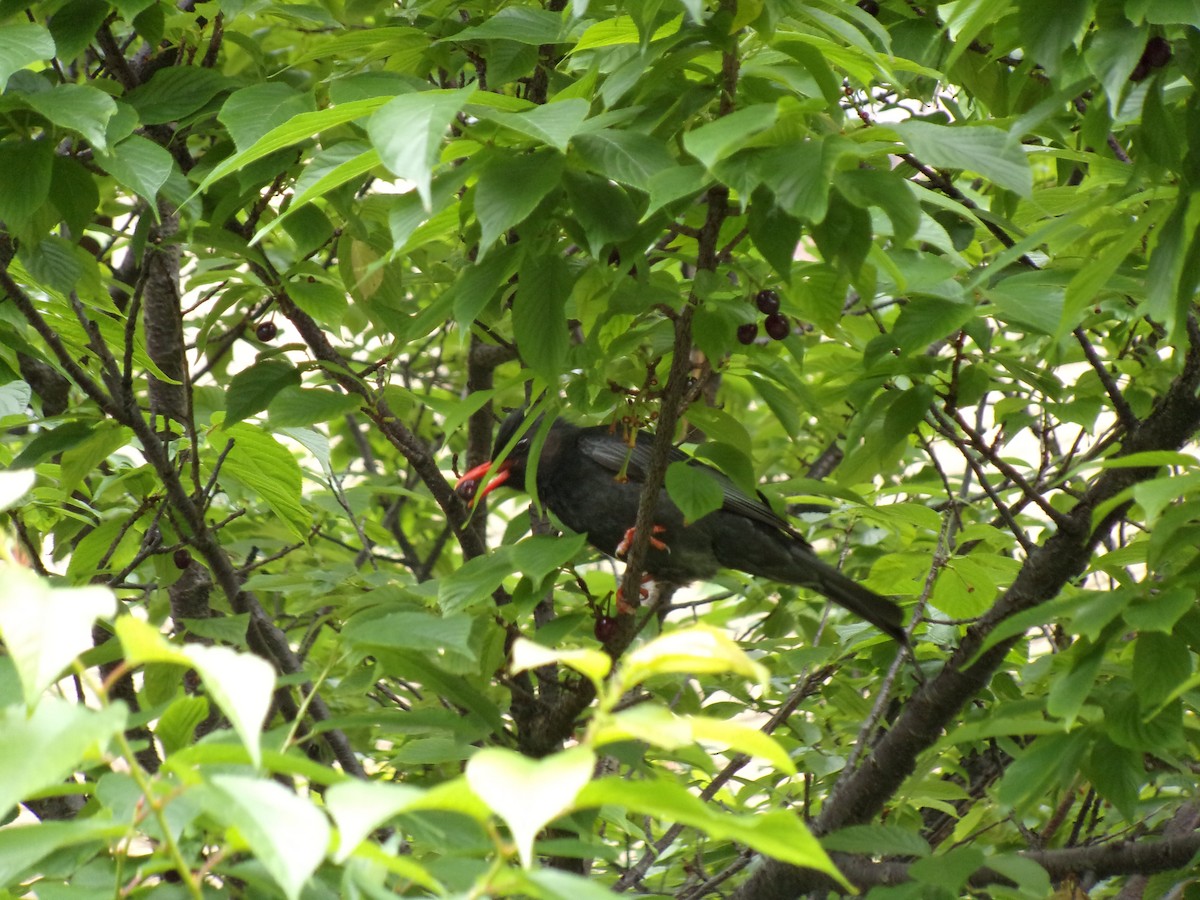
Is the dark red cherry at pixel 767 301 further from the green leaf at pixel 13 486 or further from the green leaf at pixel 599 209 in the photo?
the green leaf at pixel 13 486

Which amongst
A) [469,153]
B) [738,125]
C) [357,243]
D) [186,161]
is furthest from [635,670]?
[186,161]

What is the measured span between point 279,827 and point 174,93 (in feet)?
6.78

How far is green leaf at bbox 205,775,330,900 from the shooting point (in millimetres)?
924

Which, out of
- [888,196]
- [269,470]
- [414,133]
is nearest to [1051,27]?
[888,196]

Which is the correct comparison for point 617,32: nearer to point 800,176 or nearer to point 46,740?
point 800,176

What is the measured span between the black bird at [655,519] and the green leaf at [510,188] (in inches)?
82.0

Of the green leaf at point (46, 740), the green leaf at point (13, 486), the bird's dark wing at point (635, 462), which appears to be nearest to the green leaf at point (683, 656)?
the green leaf at point (46, 740)

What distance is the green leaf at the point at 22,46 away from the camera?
189cm

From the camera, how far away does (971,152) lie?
1.68m

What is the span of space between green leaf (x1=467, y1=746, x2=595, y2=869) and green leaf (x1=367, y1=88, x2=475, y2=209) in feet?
2.32

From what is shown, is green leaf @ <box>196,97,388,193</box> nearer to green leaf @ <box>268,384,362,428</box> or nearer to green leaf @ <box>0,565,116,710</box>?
green leaf @ <box>0,565,116,710</box>

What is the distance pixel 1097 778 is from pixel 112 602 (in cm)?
175

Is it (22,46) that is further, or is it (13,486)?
(22,46)

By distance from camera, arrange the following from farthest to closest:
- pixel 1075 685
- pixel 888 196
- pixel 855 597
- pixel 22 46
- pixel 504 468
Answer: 1. pixel 504 468
2. pixel 855 597
3. pixel 22 46
4. pixel 1075 685
5. pixel 888 196
